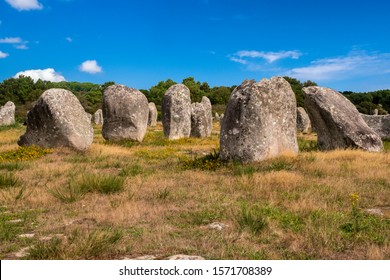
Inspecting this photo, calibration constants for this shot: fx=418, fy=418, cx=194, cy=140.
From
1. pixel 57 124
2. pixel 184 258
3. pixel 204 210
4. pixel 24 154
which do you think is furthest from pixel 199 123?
pixel 184 258

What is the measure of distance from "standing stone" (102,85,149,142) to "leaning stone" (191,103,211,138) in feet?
19.4

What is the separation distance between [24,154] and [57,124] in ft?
5.75

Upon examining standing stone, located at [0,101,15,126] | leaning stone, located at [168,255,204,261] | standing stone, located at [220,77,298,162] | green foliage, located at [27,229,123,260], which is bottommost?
leaning stone, located at [168,255,204,261]

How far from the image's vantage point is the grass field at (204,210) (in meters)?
5.18

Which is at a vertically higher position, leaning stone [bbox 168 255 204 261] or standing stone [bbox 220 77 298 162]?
standing stone [bbox 220 77 298 162]

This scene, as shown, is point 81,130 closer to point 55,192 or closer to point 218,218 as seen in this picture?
point 55,192

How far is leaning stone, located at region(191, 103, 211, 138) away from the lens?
85.7 ft

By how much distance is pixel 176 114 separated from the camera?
77.6 ft

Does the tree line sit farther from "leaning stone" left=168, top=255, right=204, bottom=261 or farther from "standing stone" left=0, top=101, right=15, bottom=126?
"leaning stone" left=168, top=255, right=204, bottom=261

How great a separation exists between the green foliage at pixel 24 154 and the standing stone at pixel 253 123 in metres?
6.89

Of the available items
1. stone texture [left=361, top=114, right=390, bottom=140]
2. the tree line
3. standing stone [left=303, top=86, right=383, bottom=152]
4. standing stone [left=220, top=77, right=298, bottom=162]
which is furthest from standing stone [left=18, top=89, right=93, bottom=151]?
the tree line

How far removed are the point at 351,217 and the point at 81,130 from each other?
12394mm

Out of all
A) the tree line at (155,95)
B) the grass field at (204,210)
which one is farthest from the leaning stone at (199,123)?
the tree line at (155,95)

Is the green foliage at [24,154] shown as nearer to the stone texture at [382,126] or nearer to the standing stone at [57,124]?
the standing stone at [57,124]
